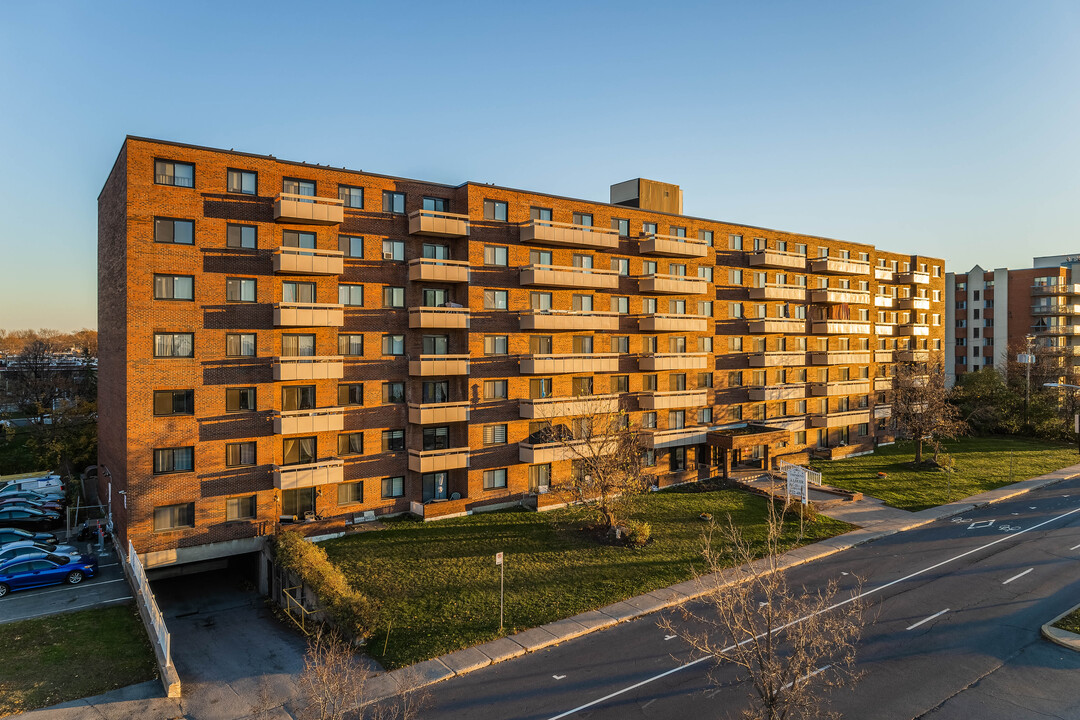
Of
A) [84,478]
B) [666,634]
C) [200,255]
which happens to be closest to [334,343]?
[200,255]

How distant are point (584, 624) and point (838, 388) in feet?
146

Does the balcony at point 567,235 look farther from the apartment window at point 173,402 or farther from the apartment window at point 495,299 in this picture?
the apartment window at point 173,402

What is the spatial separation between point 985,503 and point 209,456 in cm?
5050

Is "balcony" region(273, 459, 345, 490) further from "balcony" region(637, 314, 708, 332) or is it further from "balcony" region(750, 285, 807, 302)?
"balcony" region(750, 285, 807, 302)

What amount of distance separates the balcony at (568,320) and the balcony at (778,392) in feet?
55.7

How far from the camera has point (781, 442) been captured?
5150 centimetres

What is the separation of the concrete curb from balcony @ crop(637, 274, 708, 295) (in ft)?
66.3

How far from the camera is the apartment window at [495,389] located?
131 ft

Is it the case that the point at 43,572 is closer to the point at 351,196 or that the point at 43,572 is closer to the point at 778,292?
the point at 351,196

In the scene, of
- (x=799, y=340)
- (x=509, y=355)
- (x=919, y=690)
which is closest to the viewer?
(x=919, y=690)

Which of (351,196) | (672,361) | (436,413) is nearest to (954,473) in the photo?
(672,361)

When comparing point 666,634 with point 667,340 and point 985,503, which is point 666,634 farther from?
point 985,503

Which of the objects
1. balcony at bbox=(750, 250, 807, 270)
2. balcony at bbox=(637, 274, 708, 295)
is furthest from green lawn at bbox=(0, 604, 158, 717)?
balcony at bbox=(750, 250, 807, 270)

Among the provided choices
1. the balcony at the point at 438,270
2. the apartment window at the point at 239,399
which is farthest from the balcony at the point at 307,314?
the balcony at the point at 438,270
